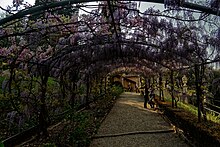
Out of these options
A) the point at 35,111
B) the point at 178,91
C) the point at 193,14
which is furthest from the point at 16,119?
the point at 178,91

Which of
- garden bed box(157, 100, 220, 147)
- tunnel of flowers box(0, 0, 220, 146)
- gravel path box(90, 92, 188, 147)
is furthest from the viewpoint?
gravel path box(90, 92, 188, 147)

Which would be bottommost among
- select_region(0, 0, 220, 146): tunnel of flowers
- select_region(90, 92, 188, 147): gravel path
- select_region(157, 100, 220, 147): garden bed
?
select_region(90, 92, 188, 147): gravel path

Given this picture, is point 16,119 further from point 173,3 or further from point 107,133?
point 173,3

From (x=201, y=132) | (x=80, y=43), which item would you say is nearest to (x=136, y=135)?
(x=201, y=132)

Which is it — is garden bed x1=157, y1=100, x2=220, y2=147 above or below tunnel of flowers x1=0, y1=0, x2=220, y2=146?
below

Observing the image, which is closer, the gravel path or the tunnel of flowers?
the tunnel of flowers

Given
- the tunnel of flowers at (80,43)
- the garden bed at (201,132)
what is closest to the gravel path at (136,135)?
the garden bed at (201,132)

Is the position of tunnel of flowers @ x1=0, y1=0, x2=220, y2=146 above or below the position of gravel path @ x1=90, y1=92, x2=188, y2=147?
above

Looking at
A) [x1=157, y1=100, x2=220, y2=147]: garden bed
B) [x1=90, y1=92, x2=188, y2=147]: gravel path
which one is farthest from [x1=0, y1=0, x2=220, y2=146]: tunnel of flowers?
[x1=90, y1=92, x2=188, y2=147]: gravel path

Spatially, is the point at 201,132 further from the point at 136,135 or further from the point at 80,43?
the point at 80,43

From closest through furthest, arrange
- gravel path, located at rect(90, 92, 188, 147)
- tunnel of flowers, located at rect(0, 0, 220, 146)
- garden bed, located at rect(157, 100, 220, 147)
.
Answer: tunnel of flowers, located at rect(0, 0, 220, 146)
garden bed, located at rect(157, 100, 220, 147)
gravel path, located at rect(90, 92, 188, 147)

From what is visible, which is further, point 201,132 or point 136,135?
point 136,135

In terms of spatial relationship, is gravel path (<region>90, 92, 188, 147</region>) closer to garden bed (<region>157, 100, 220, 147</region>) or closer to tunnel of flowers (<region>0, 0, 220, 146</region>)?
garden bed (<region>157, 100, 220, 147</region>)

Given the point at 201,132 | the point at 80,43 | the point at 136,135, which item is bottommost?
the point at 136,135
